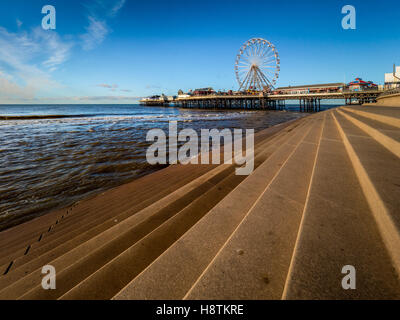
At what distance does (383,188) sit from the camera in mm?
1782

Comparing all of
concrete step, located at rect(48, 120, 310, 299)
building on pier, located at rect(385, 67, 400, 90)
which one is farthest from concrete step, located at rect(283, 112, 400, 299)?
building on pier, located at rect(385, 67, 400, 90)

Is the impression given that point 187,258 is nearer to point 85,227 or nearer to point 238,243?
point 238,243

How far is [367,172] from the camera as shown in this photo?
2176 millimetres

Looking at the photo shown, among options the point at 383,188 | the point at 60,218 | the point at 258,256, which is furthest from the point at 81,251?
the point at 383,188

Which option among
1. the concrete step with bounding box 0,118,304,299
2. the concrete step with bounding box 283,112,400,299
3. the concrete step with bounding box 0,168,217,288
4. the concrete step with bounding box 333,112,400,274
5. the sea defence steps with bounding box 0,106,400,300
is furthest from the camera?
the concrete step with bounding box 0,168,217,288

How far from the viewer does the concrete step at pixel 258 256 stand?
3.49 ft

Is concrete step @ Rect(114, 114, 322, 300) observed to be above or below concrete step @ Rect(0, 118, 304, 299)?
above

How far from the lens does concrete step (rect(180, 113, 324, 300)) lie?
1063 mm

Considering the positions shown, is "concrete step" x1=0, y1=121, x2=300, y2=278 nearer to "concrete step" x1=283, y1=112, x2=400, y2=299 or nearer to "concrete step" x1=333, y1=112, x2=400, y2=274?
"concrete step" x1=283, y1=112, x2=400, y2=299

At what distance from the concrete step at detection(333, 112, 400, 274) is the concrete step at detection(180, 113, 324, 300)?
0.59 meters

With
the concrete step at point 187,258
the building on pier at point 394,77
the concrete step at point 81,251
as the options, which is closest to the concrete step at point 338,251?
the concrete step at point 187,258

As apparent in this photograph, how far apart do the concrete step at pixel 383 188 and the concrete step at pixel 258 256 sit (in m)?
0.59
